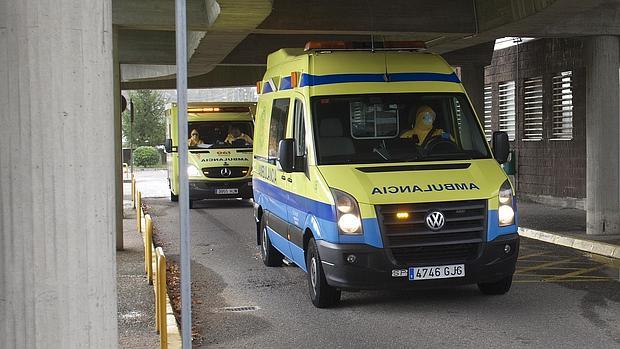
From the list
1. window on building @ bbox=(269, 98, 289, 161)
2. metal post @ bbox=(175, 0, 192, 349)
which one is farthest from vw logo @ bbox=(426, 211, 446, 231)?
metal post @ bbox=(175, 0, 192, 349)

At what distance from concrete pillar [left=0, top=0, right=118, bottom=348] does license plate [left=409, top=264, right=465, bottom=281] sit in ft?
17.3

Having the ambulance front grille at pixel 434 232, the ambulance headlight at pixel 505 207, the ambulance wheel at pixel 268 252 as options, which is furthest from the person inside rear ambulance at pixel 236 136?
the ambulance front grille at pixel 434 232

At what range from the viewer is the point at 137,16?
14.1 metres

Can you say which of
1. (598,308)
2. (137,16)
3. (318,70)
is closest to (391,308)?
(598,308)

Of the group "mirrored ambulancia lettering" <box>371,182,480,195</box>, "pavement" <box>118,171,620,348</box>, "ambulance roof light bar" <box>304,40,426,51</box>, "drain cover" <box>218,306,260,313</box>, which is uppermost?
"ambulance roof light bar" <box>304,40,426,51</box>

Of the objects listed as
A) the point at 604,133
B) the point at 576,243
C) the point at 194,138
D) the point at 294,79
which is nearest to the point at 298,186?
the point at 294,79

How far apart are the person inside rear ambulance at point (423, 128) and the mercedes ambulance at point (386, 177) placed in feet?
0.04

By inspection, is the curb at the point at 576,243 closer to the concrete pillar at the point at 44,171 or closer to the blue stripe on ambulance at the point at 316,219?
the blue stripe on ambulance at the point at 316,219

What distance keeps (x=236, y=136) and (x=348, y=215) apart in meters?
14.8

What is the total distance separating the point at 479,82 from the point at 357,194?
48.0ft

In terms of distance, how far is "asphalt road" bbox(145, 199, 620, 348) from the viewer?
7934 mm

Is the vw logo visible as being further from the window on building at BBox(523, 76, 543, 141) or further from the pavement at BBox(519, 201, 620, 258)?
the window on building at BBox(523, 76, 543, 141)

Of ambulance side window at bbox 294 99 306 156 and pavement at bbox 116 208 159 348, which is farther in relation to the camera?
ambulance side window at bbox 294 99 306 156

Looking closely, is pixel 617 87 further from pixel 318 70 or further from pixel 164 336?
pixel 164 336
